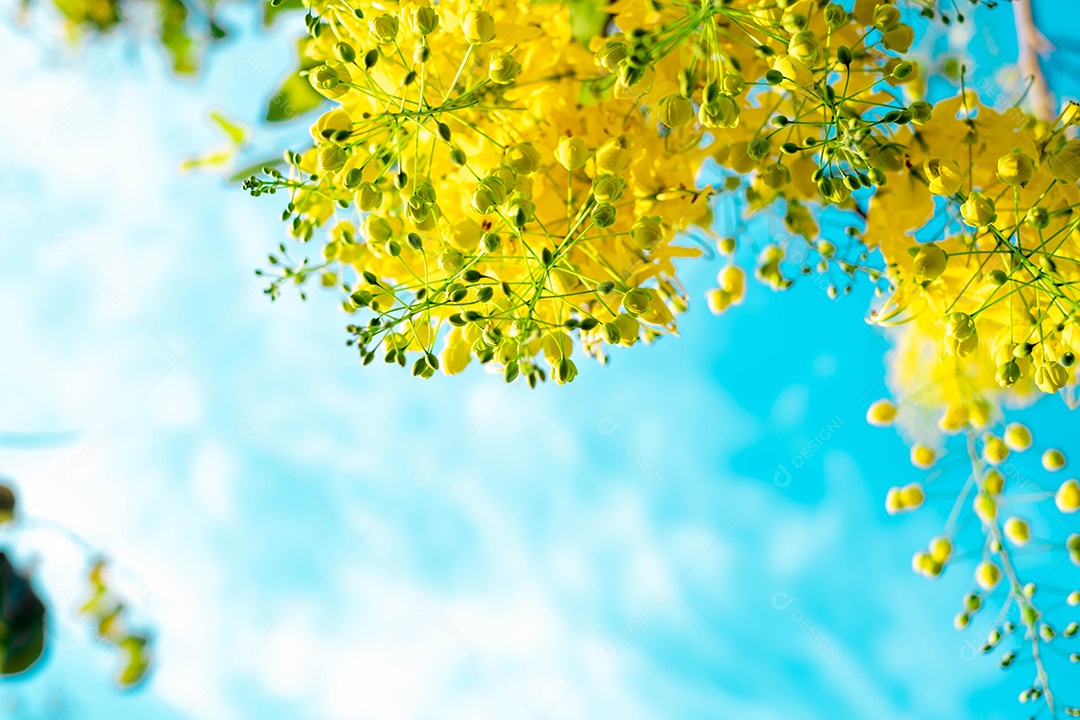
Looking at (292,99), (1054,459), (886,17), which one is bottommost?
(292,99)

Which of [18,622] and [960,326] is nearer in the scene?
[960,326]

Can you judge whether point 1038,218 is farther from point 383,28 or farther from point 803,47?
point 383,28

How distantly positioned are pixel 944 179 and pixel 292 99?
1.59 feet

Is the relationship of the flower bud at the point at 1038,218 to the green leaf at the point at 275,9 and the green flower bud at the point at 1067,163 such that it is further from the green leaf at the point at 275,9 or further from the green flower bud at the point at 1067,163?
the green leaf at the point at 275,9

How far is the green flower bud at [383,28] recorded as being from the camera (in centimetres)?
45

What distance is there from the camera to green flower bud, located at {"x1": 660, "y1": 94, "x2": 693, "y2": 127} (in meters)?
0.43

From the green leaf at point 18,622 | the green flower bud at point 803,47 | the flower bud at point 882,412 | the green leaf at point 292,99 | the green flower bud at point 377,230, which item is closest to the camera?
the green flower bud at point 803,47

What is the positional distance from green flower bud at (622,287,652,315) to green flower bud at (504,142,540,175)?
0.31ft

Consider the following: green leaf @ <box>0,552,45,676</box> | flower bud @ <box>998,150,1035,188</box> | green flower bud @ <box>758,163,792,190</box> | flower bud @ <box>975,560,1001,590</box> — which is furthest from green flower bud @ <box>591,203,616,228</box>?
green leaf @ <box>0,552,45,676</box>

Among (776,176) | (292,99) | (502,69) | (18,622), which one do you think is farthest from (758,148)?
(18,622)

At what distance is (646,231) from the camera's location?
47cm

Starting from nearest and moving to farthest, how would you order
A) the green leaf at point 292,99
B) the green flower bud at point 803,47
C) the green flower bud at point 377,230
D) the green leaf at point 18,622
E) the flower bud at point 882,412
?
the green flower bud at point 803,47 → the green flower bud at point 377,230 → the green leaf at point 292,99 → the flower bud at point 882,412 → the green leaf at point 18,622

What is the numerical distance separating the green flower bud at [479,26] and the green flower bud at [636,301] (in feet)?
0.55

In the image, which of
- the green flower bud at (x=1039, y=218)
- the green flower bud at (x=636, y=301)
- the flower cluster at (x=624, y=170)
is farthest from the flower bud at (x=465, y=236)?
the green flower bud at (x=1039, y=218)
